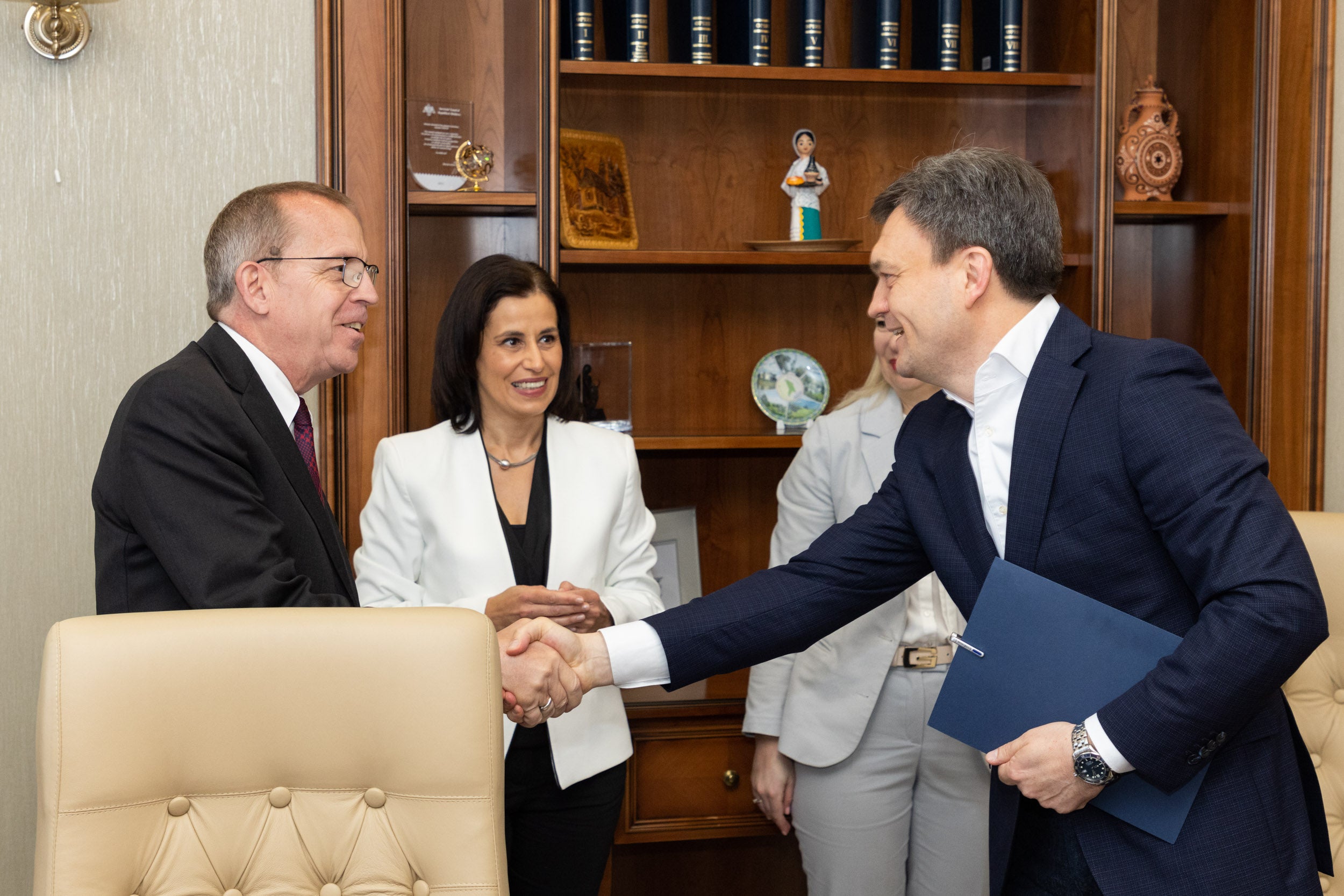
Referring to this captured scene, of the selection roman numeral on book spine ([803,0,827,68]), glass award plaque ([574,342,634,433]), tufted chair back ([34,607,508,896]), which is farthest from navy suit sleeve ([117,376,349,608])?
roman numeral on book spine ([803,0,827,68])

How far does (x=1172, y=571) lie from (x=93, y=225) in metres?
2.24

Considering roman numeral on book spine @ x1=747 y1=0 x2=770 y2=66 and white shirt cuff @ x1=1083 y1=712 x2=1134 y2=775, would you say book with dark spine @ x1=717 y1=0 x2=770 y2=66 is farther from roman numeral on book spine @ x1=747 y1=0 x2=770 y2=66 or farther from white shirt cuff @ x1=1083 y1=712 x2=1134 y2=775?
white shirt cuff @ x1=1083 y1=712 x2=1134 y2=775

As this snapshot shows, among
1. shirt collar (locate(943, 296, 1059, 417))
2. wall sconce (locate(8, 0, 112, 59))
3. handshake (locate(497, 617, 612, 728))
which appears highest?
wall sconce (locate(8, 0, 112, 59))

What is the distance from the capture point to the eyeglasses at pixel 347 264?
6.17ft

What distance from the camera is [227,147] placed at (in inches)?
97.0

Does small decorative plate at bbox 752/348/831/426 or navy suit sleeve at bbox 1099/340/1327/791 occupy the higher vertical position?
small decorative plate at bbox 752/348/831/426

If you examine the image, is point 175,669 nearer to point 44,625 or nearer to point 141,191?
point 44,625

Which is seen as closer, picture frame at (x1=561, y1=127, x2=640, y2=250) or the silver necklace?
the silver necklace

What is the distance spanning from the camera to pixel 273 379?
5.97ft

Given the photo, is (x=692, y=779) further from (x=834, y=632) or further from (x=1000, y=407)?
(x=1000, y=407)

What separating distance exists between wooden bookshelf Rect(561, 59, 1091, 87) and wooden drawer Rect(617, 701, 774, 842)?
1.55 metres

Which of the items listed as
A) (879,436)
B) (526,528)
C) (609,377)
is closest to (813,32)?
(609,377)

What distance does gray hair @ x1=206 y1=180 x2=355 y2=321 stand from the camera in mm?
1871

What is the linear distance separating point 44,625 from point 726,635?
1.58m
